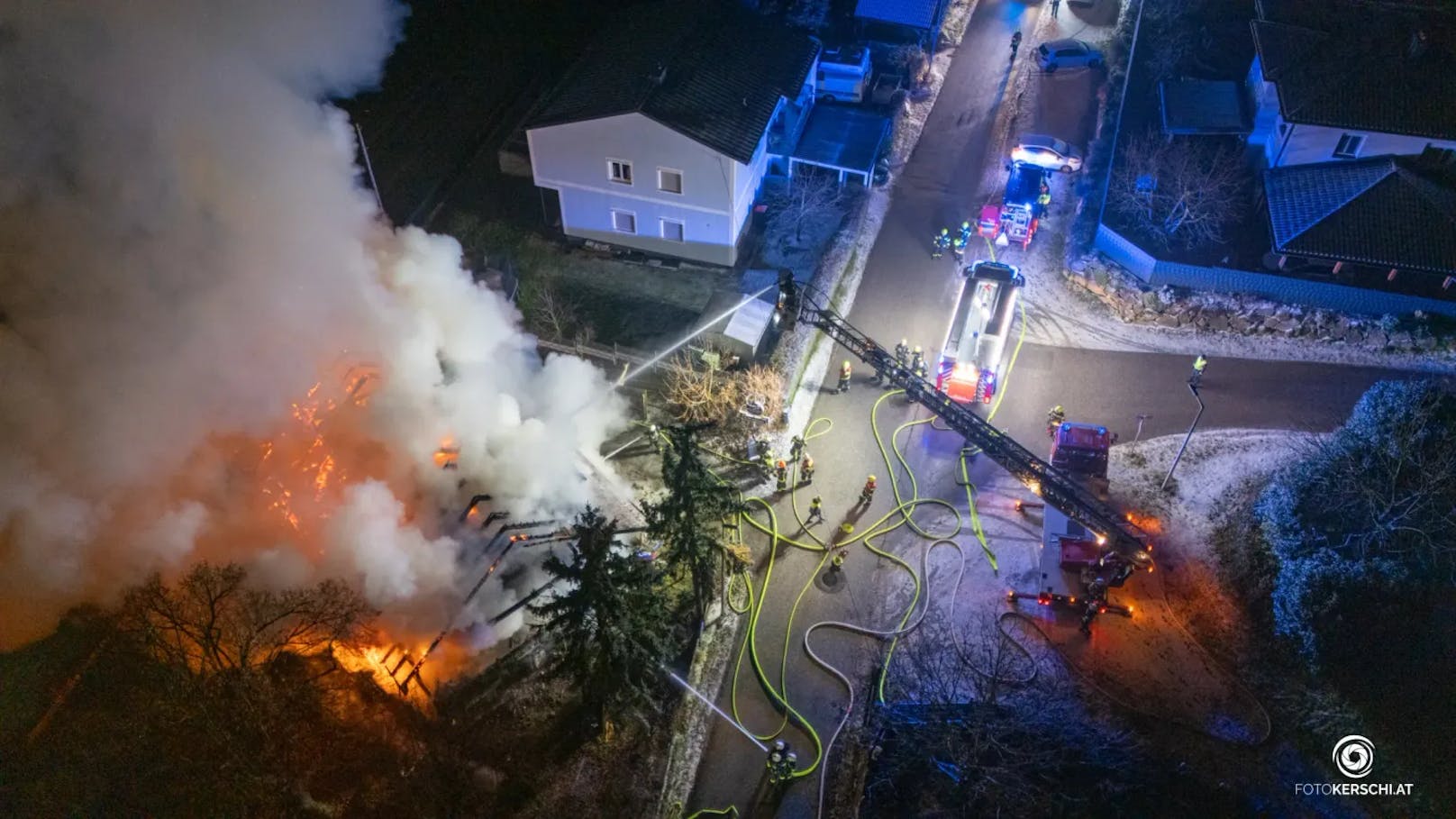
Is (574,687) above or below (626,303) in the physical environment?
below

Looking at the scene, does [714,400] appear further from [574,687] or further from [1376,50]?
[1376,50]

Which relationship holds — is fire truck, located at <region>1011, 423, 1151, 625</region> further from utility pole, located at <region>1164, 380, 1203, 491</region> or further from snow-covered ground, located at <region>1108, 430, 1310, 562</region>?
utility pole, located at <region>1164, 380, 1203, 491</region>

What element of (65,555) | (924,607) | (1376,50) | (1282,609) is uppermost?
(1376,50)

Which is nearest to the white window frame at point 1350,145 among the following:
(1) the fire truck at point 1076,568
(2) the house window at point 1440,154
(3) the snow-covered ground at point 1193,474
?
(2) the house window at point 1440,154

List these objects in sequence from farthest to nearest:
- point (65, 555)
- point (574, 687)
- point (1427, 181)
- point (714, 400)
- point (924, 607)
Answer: point (1427, 181) → point (714, 400) → point (924, 607) → point (65, 555) → point (574, 687)

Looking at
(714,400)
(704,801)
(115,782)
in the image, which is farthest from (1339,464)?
(115,782)

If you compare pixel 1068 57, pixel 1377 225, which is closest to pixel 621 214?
pixel 1068 57

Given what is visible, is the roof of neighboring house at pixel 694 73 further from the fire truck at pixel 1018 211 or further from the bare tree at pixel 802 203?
the fire truck at pixel 1018 211
